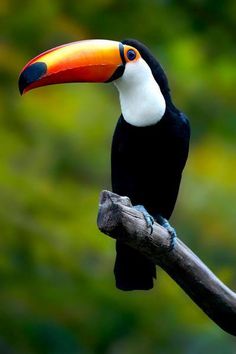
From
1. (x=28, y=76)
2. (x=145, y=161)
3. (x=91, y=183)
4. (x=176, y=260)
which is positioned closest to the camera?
(x=176, y=260)

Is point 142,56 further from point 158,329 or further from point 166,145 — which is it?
point 158,329

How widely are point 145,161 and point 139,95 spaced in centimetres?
42

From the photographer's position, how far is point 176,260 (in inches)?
254

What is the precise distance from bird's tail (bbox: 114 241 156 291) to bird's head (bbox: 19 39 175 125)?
0.72m

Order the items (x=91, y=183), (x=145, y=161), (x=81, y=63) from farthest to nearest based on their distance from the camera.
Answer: (x=91, y=183) < (x=145, y=161) < (x=81, y=63)

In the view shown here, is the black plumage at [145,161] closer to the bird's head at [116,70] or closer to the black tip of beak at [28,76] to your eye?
the bird's head at [116,70]

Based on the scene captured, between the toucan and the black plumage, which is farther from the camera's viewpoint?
the black plumage

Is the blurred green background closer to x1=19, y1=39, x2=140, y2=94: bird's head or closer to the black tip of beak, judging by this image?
x1=19, y1=39, x2=140, y2=94: bird's head

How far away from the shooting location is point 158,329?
9273mm

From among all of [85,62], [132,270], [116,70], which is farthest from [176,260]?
[85,62]

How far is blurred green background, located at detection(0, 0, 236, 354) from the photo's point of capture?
29.6 feet

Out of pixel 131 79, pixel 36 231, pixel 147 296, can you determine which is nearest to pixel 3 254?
pixel 36 231

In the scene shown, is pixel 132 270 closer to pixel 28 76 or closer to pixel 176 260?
pixel 176 260

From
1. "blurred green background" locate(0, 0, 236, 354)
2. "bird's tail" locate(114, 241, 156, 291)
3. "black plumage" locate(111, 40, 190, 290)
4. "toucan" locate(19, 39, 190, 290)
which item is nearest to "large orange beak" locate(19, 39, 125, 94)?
"toucan" locate(19, 39, 190, 290)
